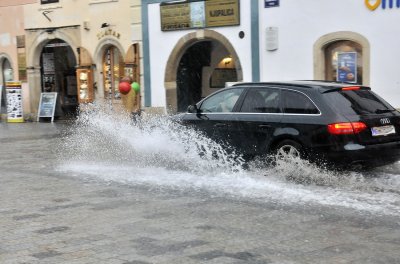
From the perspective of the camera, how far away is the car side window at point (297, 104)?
9449mm

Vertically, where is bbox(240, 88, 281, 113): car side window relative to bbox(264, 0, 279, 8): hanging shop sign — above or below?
below

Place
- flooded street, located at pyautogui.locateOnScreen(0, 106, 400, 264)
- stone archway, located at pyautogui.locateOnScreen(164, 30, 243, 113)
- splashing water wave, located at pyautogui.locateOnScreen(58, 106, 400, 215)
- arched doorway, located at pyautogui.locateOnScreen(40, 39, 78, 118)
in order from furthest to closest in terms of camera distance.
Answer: arched doorway, located at pyautogui.locateOnScreen(40, 39, 78, 118) → stone archway, located at pyautogui.locateOnScreen(164, 30, 243, 113) → splashing water wave, located at pyautogui.locateOnScreen(58, 106, 400, 215) → flooded street, located at pyautogui.locateOnScreen(0, 106, 400, 264)

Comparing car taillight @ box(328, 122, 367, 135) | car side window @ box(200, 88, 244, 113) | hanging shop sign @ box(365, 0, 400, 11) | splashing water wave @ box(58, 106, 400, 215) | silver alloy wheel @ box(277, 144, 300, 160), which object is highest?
hanging shop sign @ box(365, 0, 400, 11)

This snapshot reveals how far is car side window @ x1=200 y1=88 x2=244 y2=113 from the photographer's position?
418 inches

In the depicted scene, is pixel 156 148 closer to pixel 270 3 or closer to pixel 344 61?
pixel 344 61

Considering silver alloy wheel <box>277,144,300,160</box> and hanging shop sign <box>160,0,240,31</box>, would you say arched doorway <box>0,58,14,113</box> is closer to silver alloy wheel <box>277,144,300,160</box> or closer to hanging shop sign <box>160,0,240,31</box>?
hanging shop sign <box>160,0,240,31</box>

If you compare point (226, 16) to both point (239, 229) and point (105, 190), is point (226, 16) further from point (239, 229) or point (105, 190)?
point (239, 229)

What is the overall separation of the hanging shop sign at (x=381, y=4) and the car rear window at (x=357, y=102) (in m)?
5.67

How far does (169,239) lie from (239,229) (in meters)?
0.79

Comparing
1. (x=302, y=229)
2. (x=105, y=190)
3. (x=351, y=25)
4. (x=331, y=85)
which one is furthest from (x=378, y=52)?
(x=302, y=229)

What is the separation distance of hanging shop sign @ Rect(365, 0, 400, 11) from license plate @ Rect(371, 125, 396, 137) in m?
6.23

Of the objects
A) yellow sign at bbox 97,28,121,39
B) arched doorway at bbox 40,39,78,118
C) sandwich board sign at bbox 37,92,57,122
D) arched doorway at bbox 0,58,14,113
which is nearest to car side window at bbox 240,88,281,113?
yellow sign at bbox 97,28,121,39

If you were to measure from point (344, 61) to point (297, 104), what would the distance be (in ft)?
23.4

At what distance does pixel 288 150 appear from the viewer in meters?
9.58
